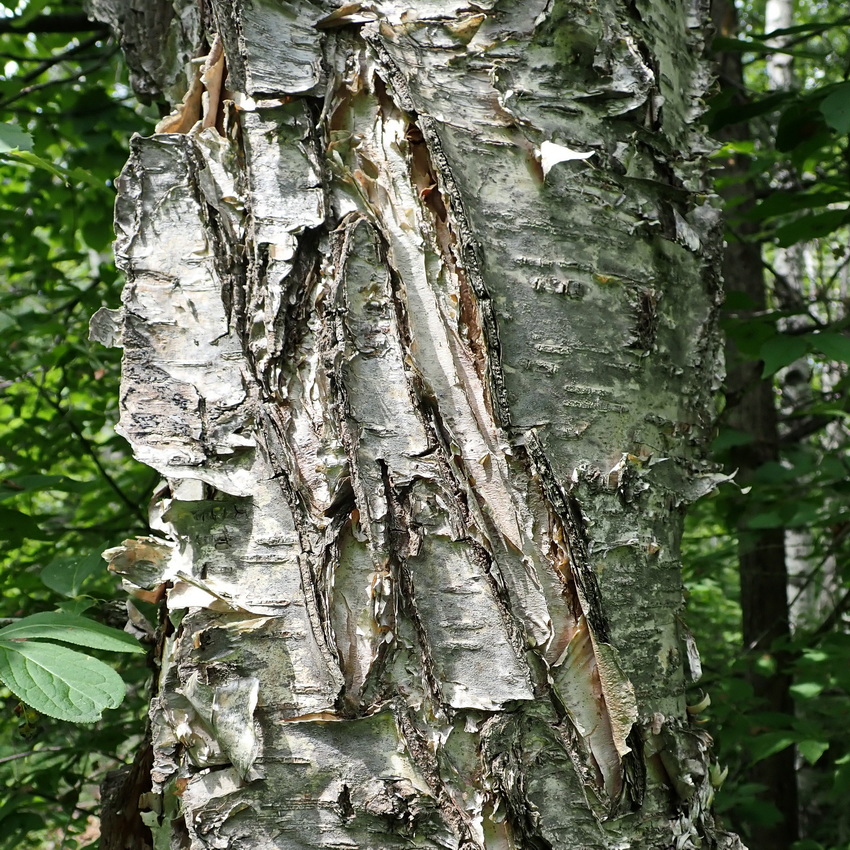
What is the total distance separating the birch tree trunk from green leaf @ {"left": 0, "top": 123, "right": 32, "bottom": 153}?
0.57ft

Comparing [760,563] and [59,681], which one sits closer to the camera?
[59,681]

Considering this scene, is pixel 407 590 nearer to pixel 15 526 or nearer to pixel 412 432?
pixel 412 432

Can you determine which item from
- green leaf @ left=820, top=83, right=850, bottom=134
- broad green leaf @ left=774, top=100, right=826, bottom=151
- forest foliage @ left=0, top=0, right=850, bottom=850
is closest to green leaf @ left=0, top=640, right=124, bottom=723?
forest foliage @ left=0, top=0, right=850, bottom=850

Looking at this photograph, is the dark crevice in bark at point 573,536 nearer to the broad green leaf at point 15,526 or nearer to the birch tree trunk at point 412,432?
the birch tree trunk at point 412,432

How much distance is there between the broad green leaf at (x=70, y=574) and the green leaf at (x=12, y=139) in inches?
23.4

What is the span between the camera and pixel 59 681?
77 cm

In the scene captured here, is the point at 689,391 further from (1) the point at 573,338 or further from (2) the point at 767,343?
(2) the point at 767,343

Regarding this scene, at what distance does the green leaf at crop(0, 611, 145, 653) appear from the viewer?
84 cm

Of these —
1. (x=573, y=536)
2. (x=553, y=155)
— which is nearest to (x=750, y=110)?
(x=553, y=155)

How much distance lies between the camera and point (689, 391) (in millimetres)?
917

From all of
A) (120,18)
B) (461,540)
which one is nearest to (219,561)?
(461,540)

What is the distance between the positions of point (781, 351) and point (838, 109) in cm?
51

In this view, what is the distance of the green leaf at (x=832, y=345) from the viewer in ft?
5.09

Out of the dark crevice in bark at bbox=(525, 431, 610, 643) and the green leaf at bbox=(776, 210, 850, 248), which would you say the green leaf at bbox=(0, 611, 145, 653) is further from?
the green leaf at bbox=(776, 210, 850, 248)
